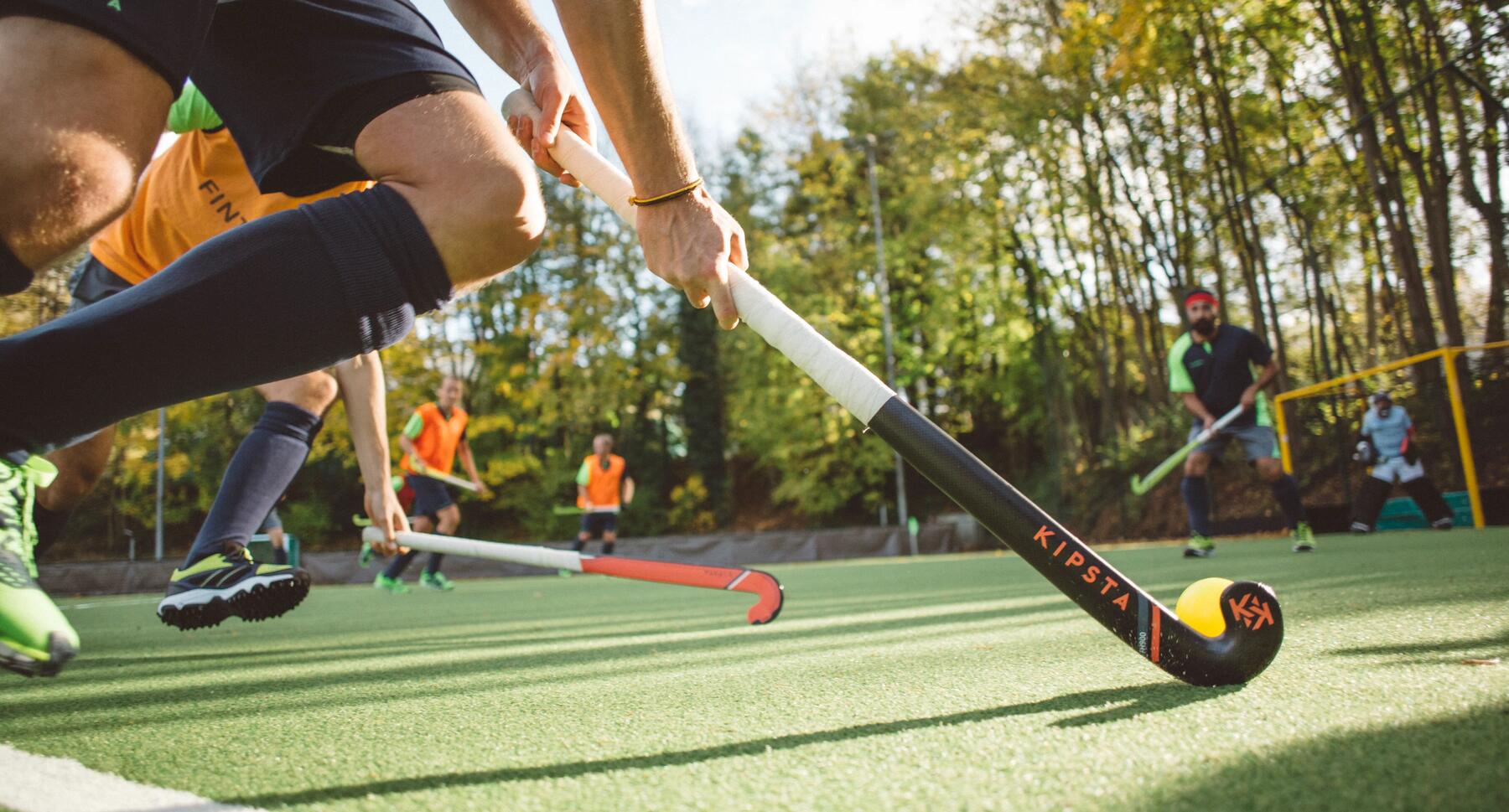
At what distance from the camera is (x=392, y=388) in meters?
23.3

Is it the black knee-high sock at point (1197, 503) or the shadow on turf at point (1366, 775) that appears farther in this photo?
the black knee-high sock at point (1197, 503)

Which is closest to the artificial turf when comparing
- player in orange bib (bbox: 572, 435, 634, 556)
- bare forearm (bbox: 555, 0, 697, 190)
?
bare forearm (bbox: 555, 0, 697, 190)

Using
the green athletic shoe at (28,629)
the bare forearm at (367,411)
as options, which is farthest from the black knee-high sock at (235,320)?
the bare forearm at (367,411)

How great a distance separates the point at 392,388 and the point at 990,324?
49.6 ft

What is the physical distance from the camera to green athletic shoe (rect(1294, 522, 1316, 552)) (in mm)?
7258

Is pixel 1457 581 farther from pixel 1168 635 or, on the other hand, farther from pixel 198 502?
pixel 198 502

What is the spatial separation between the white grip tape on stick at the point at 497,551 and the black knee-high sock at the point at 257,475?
0.43 metres

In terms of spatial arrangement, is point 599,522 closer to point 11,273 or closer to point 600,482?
point 600,482

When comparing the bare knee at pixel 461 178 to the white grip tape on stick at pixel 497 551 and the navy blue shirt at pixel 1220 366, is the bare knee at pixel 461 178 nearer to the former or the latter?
the white grip tape on stick at pixel 497 551

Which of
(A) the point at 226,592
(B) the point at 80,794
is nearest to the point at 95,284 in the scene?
(A) the point at 226,592

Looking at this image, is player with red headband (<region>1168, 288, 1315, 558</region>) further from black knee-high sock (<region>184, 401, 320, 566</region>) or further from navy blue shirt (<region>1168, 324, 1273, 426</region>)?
black knee-high sock (<region>184, 401, 320, 566</region>)

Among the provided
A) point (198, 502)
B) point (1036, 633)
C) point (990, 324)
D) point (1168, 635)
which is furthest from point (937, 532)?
point (198, 502)

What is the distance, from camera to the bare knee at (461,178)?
140 cm

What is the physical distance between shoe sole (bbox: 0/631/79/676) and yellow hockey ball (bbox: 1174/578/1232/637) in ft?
5.30
